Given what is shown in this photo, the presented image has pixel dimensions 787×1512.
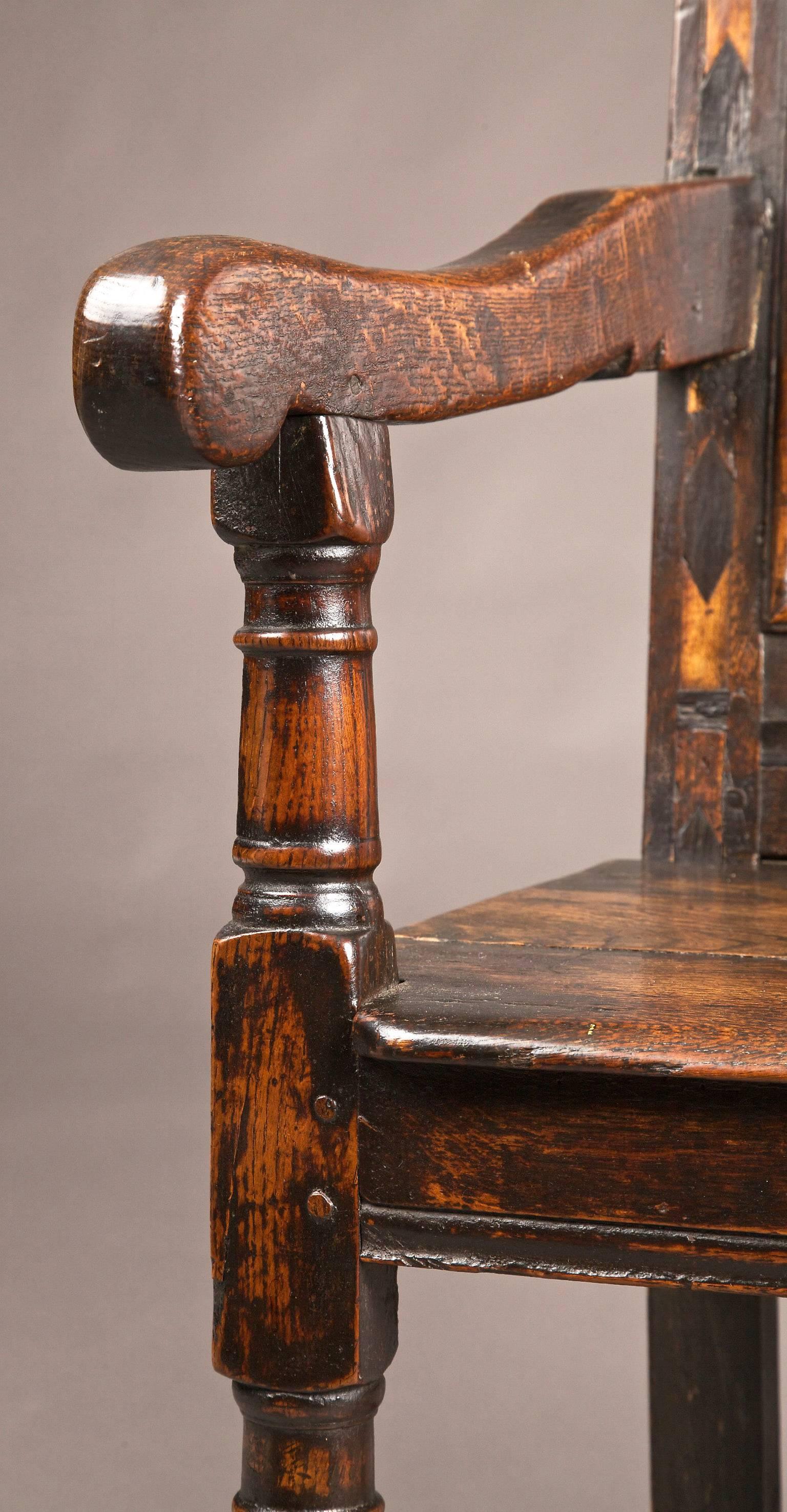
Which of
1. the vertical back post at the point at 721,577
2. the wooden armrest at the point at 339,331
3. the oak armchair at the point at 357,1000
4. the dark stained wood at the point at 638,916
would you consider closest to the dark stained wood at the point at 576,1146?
the oak armchair at the point at 357,1000

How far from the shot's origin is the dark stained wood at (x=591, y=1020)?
0.64 meters

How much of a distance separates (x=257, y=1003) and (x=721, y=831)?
1.74 feet

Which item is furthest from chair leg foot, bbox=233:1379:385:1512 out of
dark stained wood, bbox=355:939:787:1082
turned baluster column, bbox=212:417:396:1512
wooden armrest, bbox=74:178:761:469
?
wooden armrest, bbox=74:178:761:469

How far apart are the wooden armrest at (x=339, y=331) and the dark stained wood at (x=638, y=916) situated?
24 cm

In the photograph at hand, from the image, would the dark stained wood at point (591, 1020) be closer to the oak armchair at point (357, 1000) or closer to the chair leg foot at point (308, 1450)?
the oak armchair at point (357, 1000)

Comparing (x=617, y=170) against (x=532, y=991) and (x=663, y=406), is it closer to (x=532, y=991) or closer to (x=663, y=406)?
(x=663, y=406)

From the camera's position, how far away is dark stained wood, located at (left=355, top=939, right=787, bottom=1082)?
0.64 meters

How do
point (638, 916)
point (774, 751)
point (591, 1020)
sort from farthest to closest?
point (774, 751), point (638, 916), point (591, 1020)

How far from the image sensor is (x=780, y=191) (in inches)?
46.7

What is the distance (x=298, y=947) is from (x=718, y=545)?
58cm

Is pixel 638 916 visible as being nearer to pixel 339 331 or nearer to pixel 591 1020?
pixel 591 1020

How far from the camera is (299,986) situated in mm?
703

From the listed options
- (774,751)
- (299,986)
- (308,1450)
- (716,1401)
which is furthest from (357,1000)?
(716,1401)

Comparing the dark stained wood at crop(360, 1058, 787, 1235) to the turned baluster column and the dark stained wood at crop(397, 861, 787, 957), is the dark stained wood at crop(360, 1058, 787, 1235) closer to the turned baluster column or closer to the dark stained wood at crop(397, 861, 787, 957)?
the turned baluster column
